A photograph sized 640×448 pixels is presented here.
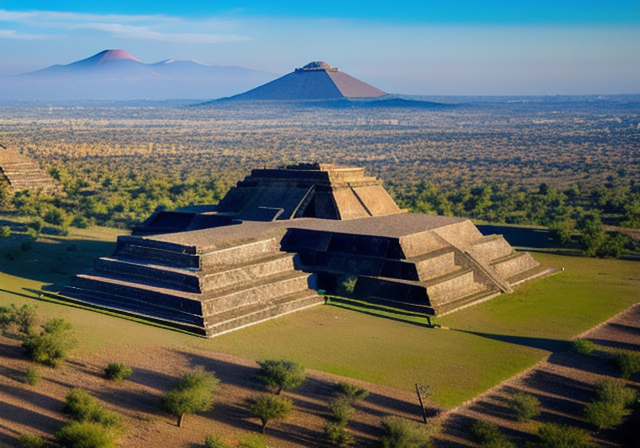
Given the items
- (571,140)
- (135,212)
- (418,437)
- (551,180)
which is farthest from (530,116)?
(418,437)

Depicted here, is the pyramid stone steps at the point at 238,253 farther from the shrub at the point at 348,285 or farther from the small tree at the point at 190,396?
the small tree at the point at 190,396

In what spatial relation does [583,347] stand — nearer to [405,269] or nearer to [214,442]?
[405,269]

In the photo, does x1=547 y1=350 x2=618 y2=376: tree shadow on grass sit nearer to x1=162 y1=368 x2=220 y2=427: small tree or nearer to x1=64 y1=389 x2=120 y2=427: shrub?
x1=162 y1=368 x2=220 y2=427: small tree

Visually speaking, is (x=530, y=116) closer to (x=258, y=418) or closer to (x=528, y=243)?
(x=528, y=243)

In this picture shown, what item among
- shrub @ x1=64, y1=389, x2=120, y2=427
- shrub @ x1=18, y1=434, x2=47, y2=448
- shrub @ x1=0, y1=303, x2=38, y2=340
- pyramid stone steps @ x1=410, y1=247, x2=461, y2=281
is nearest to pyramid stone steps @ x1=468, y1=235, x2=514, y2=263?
pyramid stone steps @ x1=410, y1=247, x2=461, y2=281

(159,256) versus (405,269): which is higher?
(159,256)

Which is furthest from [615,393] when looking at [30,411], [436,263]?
[30,411]
